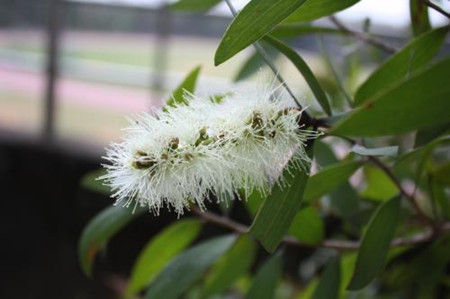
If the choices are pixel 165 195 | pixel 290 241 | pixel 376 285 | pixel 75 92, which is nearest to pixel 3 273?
pixel 75 92

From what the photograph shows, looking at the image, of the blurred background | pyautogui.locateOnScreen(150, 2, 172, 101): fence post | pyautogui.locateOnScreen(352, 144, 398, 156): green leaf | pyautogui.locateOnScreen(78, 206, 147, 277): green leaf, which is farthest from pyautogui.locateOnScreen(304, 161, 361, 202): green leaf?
pyautogui.locateOnScreen(150, 2, 172, 101): fence post

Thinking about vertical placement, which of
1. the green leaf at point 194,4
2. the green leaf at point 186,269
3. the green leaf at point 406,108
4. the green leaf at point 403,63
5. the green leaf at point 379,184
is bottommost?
the green leaf at point 379,184

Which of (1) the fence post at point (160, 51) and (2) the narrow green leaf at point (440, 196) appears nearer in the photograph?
(2) the narrow green leaf at point (440, 196)

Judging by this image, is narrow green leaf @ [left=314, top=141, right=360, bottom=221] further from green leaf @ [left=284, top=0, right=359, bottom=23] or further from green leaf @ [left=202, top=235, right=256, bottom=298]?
green leaf @ [left=284, top=0, right=359, bottom=23]

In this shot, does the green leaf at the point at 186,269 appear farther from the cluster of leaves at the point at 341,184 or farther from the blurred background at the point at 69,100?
the blurred background at the point at 69,100

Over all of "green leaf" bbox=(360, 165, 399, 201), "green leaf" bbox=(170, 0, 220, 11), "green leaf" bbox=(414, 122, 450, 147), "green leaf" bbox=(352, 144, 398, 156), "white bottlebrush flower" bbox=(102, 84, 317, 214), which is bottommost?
"green leaf" bbox=(360, 165, 399, 201)

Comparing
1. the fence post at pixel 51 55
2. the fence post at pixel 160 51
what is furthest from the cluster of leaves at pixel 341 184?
Result: the fence post at pixel 51 55

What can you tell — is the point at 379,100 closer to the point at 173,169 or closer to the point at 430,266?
the point at 173,169
